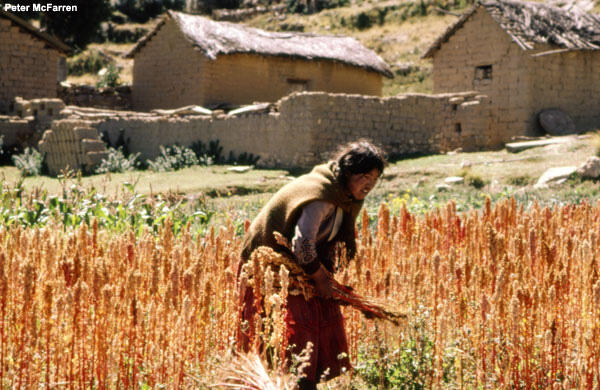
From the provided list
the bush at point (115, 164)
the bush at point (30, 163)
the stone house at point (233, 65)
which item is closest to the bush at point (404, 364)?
the bush at point (115, 164)

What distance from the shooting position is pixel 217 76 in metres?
18.6

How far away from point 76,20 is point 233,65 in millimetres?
11428

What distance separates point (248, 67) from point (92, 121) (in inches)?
195

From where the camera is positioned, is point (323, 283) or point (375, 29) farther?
point (375, 29)

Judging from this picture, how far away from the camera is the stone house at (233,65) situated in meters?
18.5

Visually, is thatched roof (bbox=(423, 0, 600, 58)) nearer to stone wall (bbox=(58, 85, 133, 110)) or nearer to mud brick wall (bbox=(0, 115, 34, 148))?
stone wall (bbox=(58, 85, 133, 110))

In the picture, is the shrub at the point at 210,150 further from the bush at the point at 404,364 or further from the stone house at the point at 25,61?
the bush at the point at 404,364

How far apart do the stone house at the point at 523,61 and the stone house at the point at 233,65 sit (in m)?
3.34

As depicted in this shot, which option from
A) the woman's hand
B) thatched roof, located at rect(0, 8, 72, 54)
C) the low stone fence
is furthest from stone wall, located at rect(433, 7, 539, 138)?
the woman's hand

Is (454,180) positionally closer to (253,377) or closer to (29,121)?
(253,377)

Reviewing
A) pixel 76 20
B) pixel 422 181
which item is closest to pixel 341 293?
pixel 422 181

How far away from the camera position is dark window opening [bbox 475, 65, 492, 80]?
58.5 ft

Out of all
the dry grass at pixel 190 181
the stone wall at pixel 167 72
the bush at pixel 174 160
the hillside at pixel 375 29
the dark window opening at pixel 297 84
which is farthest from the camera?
the hillside at pixel 375 29

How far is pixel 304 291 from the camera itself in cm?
294
